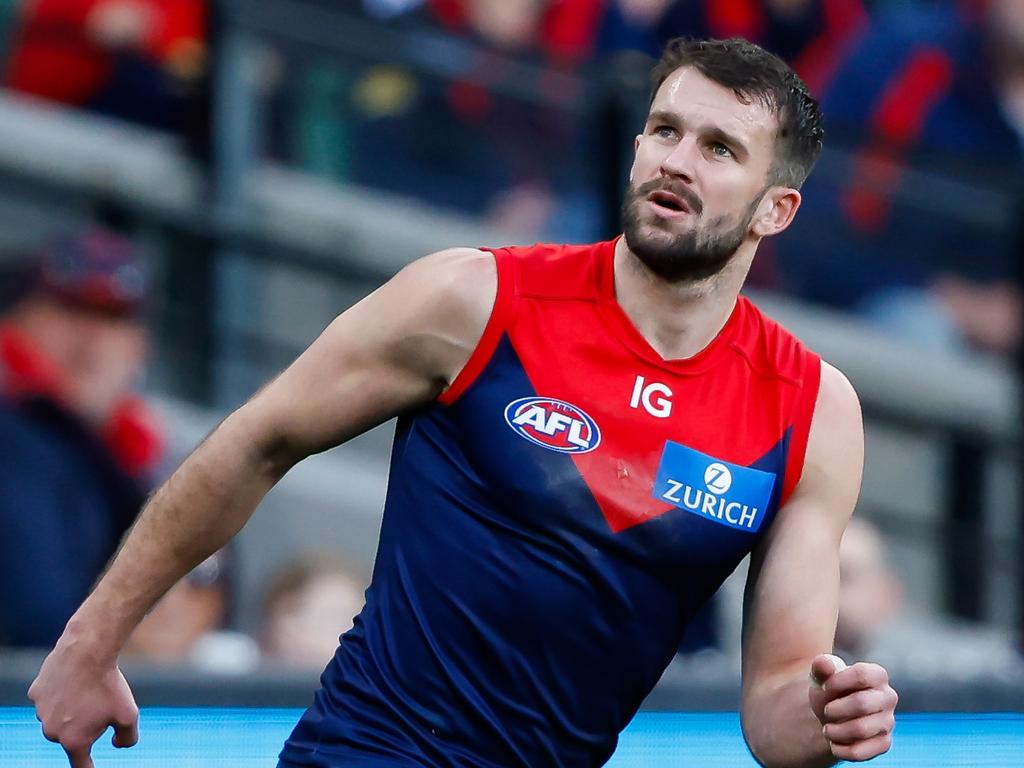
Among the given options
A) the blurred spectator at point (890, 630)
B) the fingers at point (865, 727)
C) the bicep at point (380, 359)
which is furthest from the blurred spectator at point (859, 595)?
the bicep at point (380, 359)

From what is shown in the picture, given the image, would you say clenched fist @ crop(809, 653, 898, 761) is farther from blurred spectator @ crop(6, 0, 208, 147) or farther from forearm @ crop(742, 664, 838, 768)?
blurred spectator @ crop(6, 0, 208, 147)

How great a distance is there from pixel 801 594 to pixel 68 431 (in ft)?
10.4

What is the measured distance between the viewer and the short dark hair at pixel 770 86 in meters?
3.32

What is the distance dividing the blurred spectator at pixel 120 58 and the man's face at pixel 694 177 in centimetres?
400

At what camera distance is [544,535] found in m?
3.22

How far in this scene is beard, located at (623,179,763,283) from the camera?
10.7ft

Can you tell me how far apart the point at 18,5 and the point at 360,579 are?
2808 mm

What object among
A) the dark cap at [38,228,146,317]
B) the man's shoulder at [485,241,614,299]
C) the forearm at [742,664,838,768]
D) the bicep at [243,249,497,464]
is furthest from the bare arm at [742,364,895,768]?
the dark cap at [38,228,146,317]

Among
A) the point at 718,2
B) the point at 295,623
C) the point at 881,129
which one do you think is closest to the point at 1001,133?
the point at 881,129

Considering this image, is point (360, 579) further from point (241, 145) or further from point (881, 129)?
point (881, 129)

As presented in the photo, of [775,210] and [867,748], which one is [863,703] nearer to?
[867,748]

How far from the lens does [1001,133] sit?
7355 mm

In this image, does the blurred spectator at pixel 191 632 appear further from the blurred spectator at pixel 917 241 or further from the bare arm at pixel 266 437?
the blurred spectator at pixel 917 241

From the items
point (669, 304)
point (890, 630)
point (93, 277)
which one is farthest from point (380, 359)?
point (890, 630)
